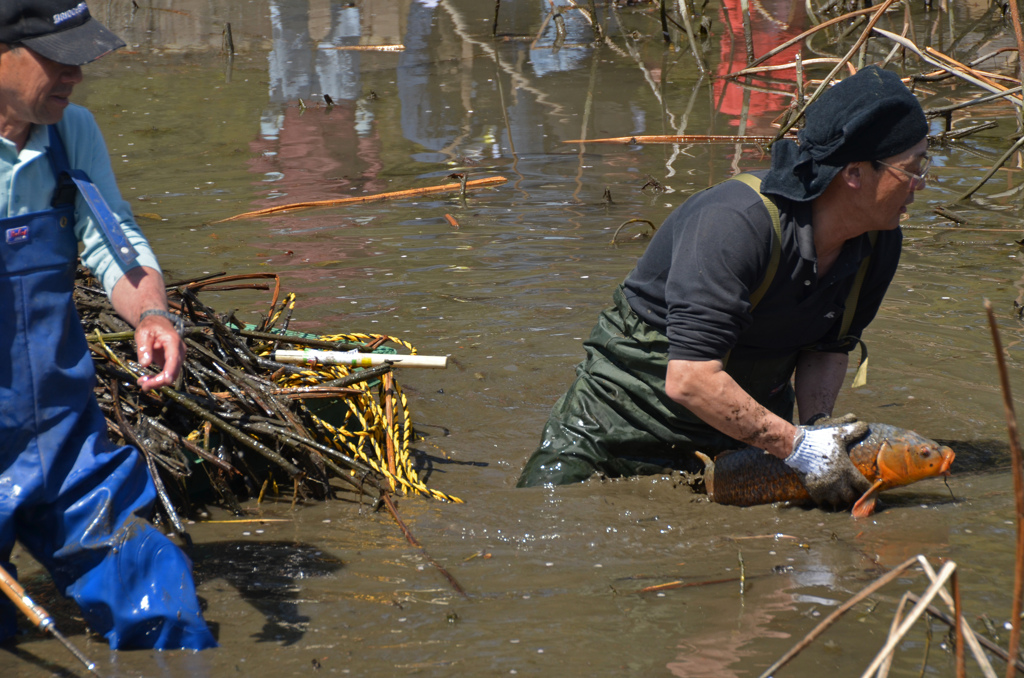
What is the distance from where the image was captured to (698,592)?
311cm

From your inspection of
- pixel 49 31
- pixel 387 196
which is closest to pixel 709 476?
pixel 49 31

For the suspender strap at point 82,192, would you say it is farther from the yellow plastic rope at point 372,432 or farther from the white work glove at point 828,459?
the white work glove at point 828,459

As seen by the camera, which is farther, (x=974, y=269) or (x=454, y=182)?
(x=454, y=182)

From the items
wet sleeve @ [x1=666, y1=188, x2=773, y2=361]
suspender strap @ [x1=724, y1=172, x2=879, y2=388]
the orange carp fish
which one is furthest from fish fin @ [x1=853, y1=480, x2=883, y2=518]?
wet sleeve @ [x1=666, y1=188, x2=773, y2=361]

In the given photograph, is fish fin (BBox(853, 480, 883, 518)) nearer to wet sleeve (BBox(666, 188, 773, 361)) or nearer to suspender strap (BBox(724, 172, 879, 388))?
suspender strap (BBox(724, 172, 879, 388))

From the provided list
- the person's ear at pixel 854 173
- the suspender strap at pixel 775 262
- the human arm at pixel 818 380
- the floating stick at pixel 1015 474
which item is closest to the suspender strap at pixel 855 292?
the suspender strap at pixel 775 262

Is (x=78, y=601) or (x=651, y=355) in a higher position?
(x=651, y=355)

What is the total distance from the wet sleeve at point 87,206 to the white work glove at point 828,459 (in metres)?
2.24

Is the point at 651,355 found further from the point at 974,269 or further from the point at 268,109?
the point at 268,109

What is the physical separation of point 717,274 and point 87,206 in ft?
6.22

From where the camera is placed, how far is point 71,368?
9.02 feet

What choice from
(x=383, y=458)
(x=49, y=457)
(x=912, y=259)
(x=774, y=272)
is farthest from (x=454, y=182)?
(x=49, y=457)

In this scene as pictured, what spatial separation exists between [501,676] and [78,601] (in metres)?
1.19

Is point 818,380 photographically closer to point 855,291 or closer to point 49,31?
point 855,291
